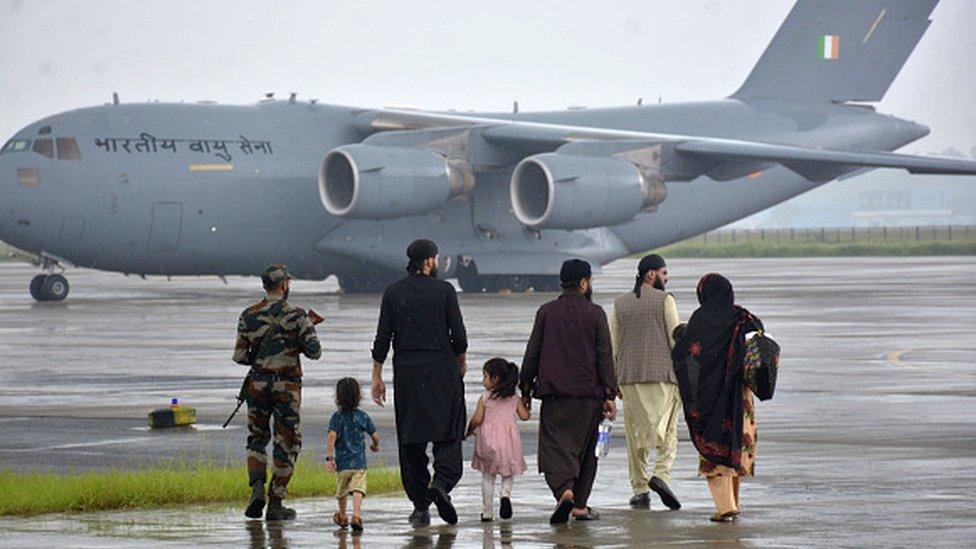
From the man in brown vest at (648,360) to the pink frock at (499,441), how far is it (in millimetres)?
970

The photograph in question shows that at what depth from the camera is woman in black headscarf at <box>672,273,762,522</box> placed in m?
11.6

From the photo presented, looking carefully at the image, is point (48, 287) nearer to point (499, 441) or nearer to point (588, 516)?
point (499, 441)

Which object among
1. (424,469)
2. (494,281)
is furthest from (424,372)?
(494,281)

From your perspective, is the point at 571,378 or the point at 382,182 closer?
the point at 571,378

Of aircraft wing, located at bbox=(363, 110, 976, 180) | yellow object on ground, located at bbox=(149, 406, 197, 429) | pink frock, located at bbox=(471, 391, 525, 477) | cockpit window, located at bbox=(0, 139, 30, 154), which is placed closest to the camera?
pink frock, located at bbox=(471, 391, 525, 477)

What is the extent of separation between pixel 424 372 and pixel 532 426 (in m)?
4.91

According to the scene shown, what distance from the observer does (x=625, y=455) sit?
1460 centimetres

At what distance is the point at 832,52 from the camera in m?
46.2

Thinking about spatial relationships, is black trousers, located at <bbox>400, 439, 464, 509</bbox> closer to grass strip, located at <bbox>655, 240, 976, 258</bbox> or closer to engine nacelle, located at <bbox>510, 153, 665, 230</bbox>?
engine nacelle, located at <bbox>510, 153, 665, 230</bbox>

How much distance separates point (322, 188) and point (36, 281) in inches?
221

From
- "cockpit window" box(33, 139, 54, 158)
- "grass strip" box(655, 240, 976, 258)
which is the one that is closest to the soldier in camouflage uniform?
"cockpit window" box(33, 139, 54, 158)

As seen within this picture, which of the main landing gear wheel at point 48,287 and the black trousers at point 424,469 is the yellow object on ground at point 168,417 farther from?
the main landing gear wheel at point 48,287

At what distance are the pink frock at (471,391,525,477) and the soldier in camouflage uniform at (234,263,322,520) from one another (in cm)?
101

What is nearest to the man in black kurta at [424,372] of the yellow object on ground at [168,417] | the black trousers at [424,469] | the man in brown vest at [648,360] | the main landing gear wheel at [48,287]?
the black trousers at [424,469]
